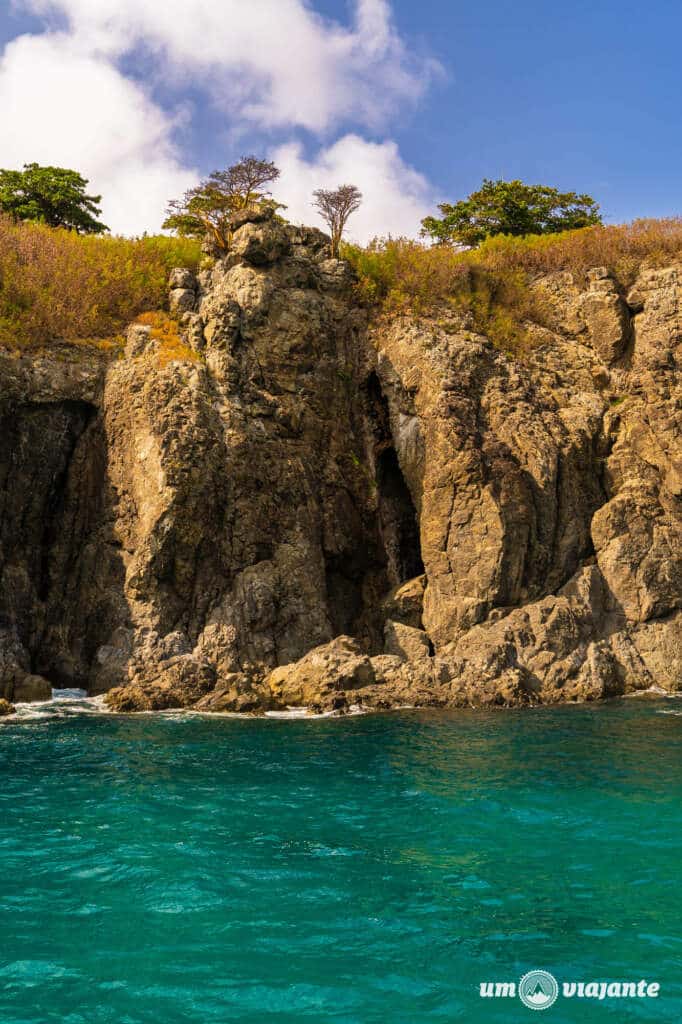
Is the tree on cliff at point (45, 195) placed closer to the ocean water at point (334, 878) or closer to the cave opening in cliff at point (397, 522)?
the cave opening in cliff at point (397, 522)

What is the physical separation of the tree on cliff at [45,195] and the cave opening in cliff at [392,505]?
2499 cm

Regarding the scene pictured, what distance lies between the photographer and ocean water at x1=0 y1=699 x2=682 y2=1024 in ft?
27.9

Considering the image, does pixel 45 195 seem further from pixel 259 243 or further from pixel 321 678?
pixel 321 678

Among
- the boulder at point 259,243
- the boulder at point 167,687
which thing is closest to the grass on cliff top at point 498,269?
the boulder at point 259,243

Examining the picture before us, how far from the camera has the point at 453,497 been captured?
3359 cm

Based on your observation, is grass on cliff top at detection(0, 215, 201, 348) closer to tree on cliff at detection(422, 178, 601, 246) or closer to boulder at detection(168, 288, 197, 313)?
boulder at detection(168, 288, 197, 313)

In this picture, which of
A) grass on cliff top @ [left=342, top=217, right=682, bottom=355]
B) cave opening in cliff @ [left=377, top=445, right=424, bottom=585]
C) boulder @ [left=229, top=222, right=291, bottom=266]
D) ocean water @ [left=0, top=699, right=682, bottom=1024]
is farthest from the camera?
grass on cliff top @ [left=342, top=217, right=682, bottom=355]

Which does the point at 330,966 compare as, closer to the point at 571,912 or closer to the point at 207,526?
the point at 571,912

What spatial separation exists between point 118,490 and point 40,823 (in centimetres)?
2013

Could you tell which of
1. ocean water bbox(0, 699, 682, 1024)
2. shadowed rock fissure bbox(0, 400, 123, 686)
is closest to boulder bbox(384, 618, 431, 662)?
ocean water bbox(0, 699, 682, 1024)

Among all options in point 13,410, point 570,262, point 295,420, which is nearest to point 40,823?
point 13,410

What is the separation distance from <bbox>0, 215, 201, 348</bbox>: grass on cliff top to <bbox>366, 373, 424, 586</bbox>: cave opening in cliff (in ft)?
36.5

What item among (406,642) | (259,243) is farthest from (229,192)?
(406,642)

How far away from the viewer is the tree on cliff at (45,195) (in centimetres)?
5081
